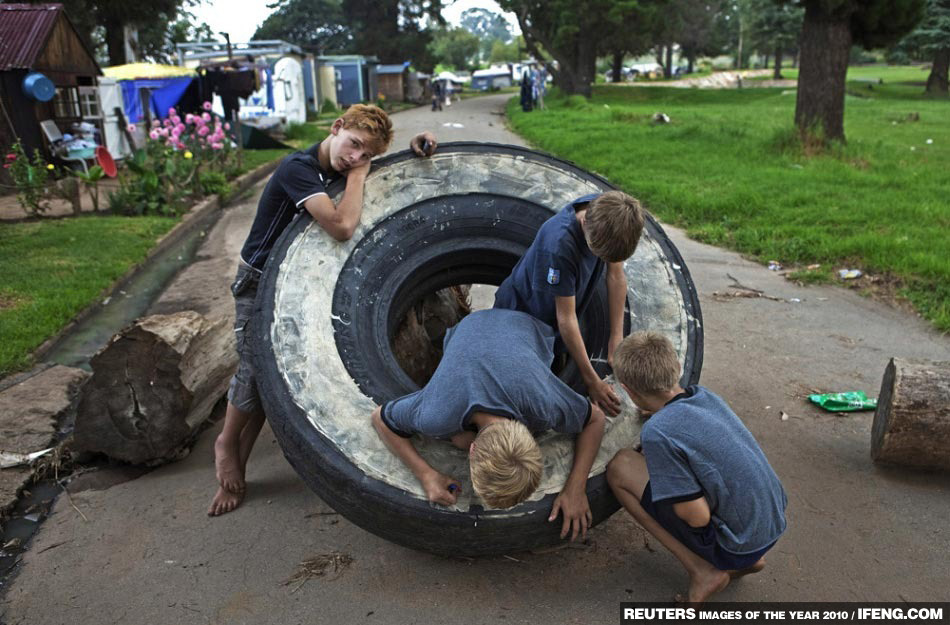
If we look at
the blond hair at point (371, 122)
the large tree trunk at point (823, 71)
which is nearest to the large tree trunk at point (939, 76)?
the large tree trunk at point (823, 71)

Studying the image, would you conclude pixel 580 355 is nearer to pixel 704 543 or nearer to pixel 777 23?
pixel 704 543

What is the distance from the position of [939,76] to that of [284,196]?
3703 cm

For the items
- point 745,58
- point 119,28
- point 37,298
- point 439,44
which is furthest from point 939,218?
point 439,44

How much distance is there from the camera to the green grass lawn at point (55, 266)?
5.57 m

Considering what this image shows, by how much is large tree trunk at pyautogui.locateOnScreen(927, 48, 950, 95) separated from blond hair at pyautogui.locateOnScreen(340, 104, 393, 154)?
3581 centimetres

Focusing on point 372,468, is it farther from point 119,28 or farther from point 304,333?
point 119,28

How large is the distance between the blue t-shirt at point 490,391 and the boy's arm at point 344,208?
849 mm

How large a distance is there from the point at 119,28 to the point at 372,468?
2320cm

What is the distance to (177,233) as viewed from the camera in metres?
9.59

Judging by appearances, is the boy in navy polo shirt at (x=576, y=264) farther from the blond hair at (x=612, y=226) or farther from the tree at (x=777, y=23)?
the tree at (x=777, y=23)

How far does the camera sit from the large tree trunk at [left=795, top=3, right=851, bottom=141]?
470 inches

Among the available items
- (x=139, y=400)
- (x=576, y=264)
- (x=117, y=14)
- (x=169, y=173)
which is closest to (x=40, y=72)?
(x=169, y=173)

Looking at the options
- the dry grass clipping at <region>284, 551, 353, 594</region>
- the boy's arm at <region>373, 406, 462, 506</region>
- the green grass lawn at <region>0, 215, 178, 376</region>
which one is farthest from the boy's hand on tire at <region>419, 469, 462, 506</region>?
the green grass lawn at <region>0, 215, 178, 376</region>

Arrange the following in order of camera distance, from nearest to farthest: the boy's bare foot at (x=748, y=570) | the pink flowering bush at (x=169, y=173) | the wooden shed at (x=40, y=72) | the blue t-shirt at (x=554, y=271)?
the boy's bare foot at (x=748, y=570) < the blue t-shirt at (x=554, y=271) < the pink flowering bush at (x=169, y=173) < the wooden shed at (x=40, y=72)
